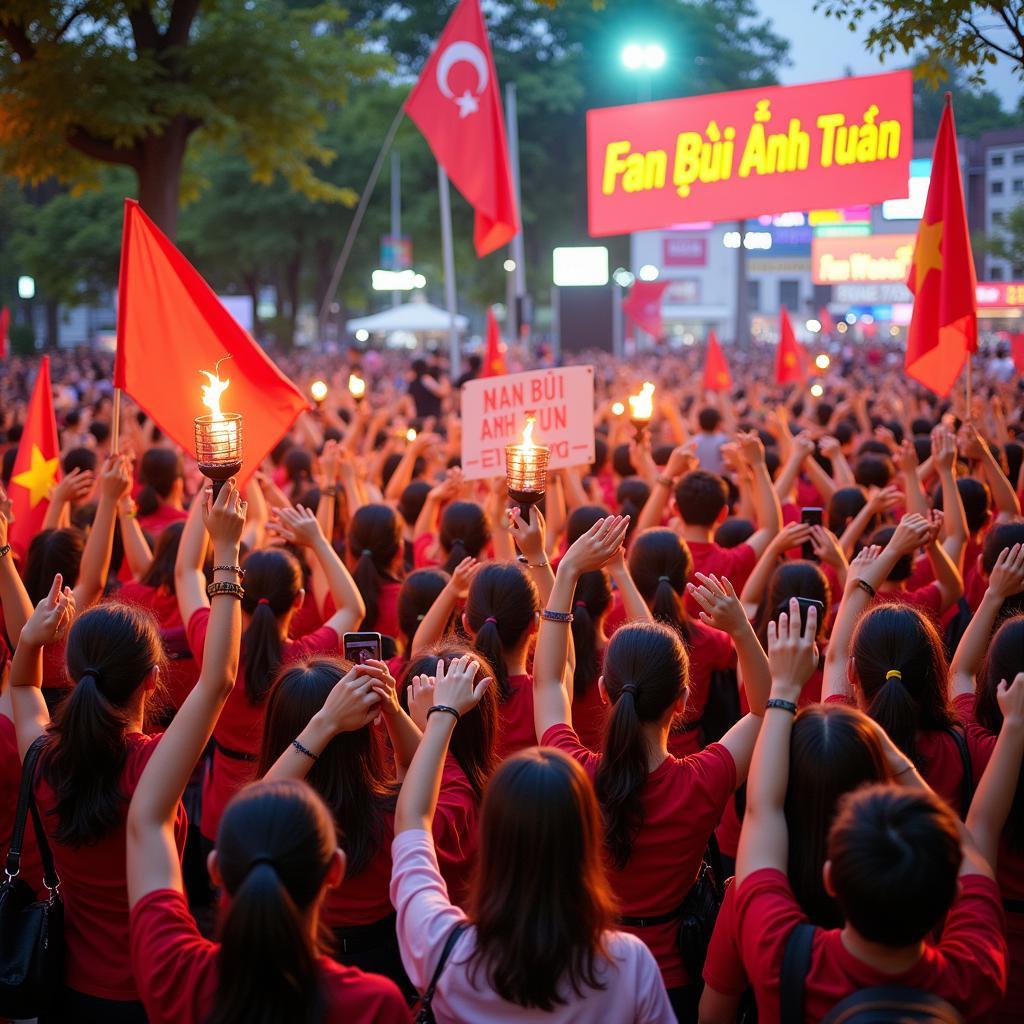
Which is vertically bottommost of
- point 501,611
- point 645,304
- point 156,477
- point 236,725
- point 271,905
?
point 236,725

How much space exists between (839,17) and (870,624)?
5.71m

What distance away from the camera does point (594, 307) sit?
4666 cm

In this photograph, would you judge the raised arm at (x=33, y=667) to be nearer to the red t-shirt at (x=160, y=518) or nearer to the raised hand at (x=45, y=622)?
the raised hand at (x=45, y=622)

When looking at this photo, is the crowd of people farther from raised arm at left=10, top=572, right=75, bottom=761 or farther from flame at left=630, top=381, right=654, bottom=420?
flame at left=630, top=381, right=654, bottom=420

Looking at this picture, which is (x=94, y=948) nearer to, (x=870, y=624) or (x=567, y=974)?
(x=567, y=974)

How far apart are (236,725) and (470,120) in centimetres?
709

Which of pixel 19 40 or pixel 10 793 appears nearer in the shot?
pixel 10 793

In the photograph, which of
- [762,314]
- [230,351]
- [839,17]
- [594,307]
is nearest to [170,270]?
[230,351]

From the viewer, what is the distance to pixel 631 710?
Answer: 10.4 ft

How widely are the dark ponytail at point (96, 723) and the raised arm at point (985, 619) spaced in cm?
261

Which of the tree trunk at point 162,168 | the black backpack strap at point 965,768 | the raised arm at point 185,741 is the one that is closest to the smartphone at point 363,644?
the raised arm at point 185,741

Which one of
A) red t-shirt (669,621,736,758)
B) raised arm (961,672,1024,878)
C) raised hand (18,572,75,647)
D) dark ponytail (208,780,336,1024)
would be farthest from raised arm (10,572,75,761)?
raised arm (961,672,1024,878)

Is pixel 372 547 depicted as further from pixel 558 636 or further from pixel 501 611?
pixel 558 636

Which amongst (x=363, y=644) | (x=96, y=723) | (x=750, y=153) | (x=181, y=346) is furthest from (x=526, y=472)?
(x=750, y=153)
